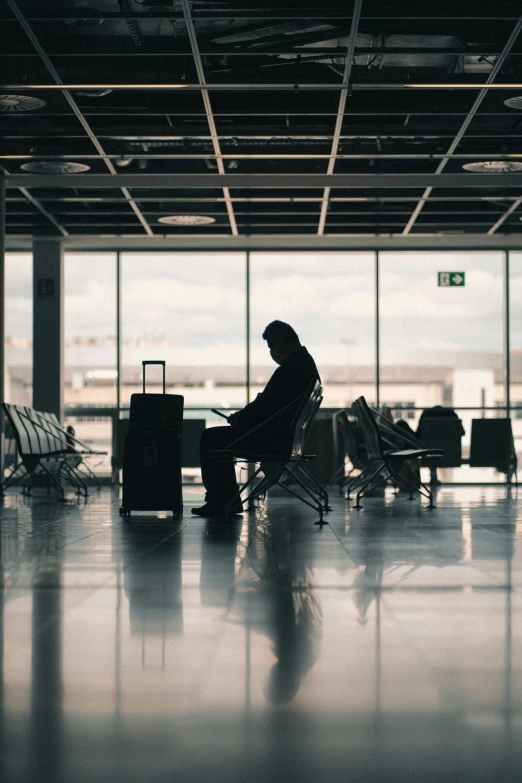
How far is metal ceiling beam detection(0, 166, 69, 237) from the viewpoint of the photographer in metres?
10.1

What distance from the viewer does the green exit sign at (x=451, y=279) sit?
13328mm

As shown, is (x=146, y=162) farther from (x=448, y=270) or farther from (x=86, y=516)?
(x=448, y=270)

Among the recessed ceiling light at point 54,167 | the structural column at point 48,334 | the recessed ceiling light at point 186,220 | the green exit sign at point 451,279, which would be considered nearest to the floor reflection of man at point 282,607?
the recessed ceiling light at point 54,167

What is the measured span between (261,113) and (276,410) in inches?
121

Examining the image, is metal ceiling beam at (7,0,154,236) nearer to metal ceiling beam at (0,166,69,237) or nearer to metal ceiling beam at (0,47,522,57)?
metal ceiling beam at (0,47,522,57)

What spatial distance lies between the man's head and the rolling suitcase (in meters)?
0.73

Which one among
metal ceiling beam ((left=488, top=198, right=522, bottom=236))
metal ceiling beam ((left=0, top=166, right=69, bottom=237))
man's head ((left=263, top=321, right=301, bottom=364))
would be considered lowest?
man's head ((left=263, top=321, right=301, bottom=364))

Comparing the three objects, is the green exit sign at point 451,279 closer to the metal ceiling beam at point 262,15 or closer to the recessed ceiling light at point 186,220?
the recessed ceiling light at point 186,220

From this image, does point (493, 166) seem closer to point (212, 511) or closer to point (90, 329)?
point (212, 511)

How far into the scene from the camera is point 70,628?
2.33 meters

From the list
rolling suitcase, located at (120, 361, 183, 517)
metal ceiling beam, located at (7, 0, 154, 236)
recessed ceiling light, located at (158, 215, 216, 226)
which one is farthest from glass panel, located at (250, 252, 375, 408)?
rolling suitcase, located at (120, 361, 183, 517)

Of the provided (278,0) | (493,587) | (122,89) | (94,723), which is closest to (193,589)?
(493,587)

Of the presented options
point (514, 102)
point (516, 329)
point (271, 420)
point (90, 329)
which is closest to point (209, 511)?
point (271, 420)

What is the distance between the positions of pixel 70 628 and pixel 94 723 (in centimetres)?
85
